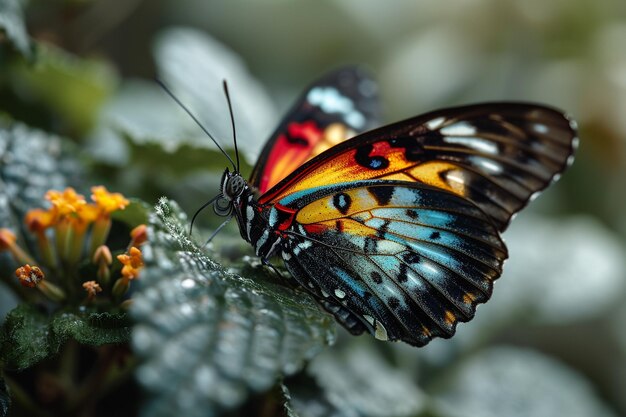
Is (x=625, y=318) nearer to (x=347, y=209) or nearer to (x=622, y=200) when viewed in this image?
Answer: (x=622, y=200)

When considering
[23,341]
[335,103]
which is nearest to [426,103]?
[335,103]

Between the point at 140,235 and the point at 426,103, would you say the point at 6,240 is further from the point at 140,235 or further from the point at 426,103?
the point at 426,103

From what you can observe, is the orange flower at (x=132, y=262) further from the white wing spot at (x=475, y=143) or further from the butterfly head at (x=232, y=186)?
the white wing spot at (x=475, y=143)

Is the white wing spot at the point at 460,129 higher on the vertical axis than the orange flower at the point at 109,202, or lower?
higher

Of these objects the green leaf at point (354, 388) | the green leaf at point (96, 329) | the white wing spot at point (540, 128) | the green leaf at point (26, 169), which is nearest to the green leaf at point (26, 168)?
the green leaf at point (26, 169)

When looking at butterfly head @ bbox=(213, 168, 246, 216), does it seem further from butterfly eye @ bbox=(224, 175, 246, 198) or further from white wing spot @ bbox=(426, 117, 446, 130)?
white wing spot @ bbox=(426, 117, 446, 130)

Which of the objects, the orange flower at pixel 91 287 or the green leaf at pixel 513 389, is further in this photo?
the green leaf at pixel 513 389

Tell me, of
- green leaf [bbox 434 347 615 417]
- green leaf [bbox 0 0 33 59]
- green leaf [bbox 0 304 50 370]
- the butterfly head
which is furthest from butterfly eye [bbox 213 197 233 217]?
green leaf [bbox 434 347 615 417]
